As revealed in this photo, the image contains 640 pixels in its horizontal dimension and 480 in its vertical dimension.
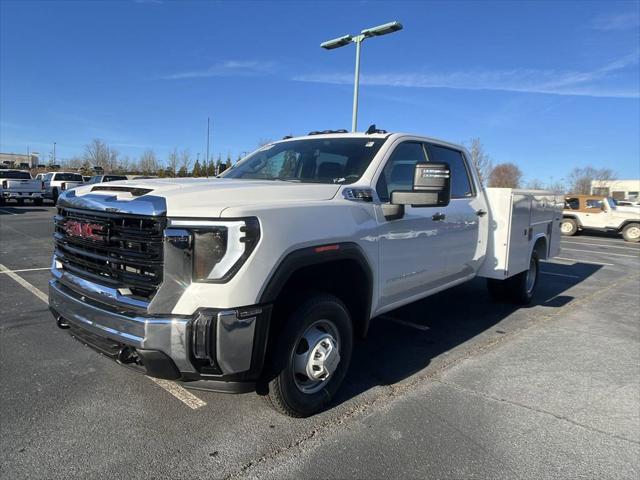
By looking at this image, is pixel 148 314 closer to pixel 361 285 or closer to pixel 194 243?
pixel 194 243

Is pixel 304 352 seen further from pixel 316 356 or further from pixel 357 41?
pixel 357 41

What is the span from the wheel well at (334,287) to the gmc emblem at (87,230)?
3.73 ft

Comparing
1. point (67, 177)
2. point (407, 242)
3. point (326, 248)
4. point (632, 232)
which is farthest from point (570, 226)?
point (67, 177)

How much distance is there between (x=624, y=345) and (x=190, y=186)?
4948 mm

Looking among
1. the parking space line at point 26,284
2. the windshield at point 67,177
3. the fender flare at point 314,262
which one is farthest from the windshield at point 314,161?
the windshield at point 67,177

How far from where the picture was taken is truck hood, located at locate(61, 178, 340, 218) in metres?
2.58

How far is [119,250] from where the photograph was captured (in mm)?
2730

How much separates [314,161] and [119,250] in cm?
196

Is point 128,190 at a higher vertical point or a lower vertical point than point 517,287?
higher

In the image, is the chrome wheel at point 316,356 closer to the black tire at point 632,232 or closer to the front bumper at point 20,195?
the black tire at point 632,232

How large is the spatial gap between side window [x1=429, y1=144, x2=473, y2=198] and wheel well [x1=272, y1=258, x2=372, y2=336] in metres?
1.88

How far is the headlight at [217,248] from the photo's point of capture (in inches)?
99.3

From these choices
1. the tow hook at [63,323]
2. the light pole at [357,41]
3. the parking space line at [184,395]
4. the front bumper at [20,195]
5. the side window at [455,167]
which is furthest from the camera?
the front bumper at [20,195]

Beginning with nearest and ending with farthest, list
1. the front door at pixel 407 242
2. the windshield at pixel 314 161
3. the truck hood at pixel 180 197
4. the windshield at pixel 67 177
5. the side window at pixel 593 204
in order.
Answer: the truck hood at pixel 180 197
the front door at pixel 407 242
the windshield at pixel 314 161
the side window at pixel 593 204
the windshield at pixel 67 177
